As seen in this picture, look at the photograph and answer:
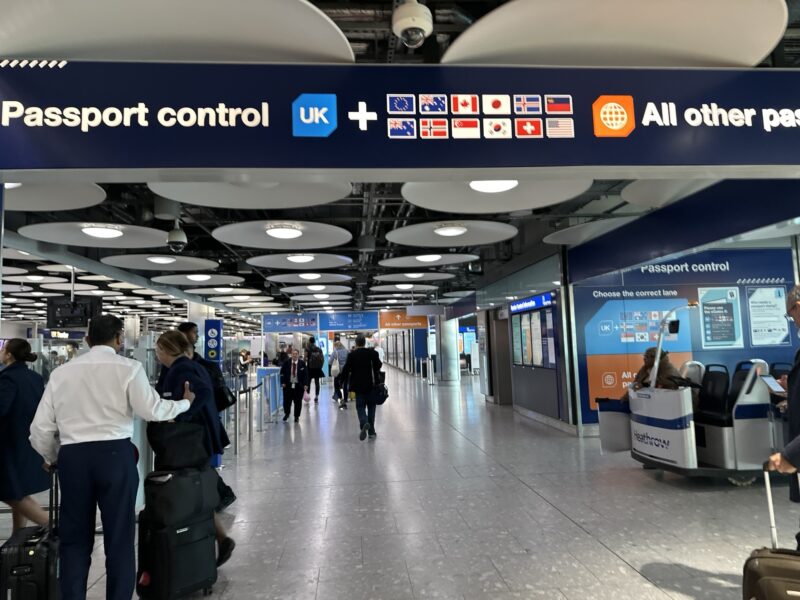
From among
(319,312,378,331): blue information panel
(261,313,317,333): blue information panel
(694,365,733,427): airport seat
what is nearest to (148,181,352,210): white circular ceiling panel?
(694,365,733,427): airport seat

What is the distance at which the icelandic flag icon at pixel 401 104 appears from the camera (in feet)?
8.18

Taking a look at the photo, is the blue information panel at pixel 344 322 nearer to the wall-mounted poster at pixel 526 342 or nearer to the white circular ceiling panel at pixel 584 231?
the wall-mounted poster at pixel 526 342

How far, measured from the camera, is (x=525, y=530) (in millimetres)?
3963

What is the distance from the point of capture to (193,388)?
3.31 m

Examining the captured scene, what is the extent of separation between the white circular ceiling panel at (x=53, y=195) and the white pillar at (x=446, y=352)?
15.4 meters

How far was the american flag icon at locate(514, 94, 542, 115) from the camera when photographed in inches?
100

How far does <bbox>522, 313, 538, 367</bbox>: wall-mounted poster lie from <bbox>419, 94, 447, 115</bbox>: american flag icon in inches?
309

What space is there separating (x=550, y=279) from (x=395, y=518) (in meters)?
5.63

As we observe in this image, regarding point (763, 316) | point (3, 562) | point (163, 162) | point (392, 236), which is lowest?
point (3, 562)

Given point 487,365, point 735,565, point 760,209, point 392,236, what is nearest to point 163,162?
point 735,565

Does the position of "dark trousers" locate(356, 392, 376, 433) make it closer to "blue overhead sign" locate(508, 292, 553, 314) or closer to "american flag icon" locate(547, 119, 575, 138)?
"blue overhead sign" locate(508, 292, 553, 314)

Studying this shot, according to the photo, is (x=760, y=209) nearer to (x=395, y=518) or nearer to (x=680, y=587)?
(x=680, y=587)

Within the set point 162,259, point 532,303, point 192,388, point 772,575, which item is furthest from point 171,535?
point 532,303

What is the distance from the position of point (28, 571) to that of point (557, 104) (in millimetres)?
3552
